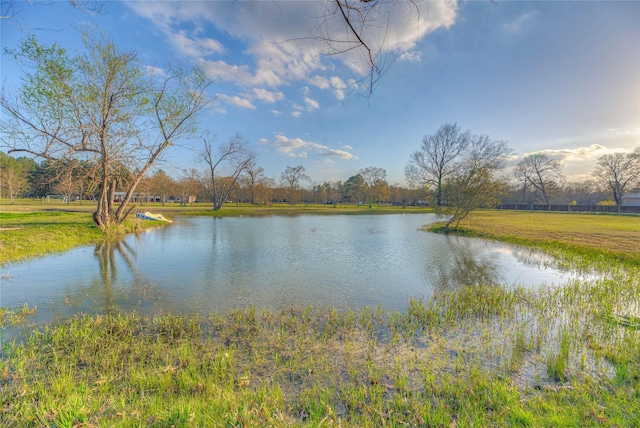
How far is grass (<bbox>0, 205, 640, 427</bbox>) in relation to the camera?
8.07ft

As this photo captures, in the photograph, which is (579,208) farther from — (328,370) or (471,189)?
(328,370)

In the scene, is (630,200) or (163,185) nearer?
(163,185)

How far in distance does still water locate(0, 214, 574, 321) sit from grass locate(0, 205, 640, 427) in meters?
0.77

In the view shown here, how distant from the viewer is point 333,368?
349 centimetres

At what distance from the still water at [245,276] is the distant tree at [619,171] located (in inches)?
1987

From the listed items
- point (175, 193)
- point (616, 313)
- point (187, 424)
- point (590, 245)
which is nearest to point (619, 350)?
point (616, 313)

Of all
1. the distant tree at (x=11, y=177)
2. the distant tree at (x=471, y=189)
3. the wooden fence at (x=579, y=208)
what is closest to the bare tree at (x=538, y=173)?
the wooden fence at (x=579, y=208)

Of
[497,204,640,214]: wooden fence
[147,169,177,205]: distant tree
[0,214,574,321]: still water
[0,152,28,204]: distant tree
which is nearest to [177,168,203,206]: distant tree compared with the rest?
[147,169,177,205]: distant tree

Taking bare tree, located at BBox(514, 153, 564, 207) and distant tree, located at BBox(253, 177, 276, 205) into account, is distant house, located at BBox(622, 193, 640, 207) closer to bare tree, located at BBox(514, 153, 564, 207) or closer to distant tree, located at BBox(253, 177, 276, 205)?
bare tree, located at BBox(514, 153, 564, 207)

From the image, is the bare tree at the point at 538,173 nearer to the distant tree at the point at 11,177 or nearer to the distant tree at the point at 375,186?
the distant tree at the point at 375,186

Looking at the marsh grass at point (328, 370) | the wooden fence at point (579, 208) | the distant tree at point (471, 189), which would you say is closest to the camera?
the marsh grass at point (328, 370)

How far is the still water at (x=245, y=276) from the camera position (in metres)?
6.00

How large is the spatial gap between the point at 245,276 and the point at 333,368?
5309 mm

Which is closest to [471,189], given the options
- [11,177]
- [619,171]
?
[619,171]
